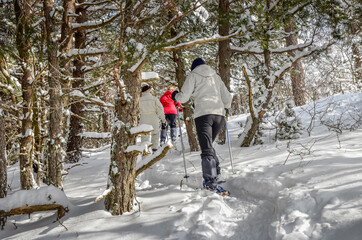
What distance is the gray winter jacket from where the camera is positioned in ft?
12.8

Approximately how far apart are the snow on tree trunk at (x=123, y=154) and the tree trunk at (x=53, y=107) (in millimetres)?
1711

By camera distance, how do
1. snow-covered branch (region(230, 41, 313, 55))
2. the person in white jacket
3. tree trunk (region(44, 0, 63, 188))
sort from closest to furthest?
tree trunk (region(44, 0, 63, 188)) < snow-covered branch (region(230, 41, 313, 55)) < the person in white jacket

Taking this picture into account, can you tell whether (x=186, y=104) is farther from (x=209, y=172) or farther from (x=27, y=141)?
(x=27, y=141)

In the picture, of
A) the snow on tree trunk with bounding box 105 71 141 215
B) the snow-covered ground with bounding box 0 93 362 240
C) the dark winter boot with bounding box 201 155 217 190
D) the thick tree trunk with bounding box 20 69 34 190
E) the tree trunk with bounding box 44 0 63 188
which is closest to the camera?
the snow-covered ground with bounding box 0 93 362 240

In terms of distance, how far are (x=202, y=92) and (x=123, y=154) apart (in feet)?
5.21

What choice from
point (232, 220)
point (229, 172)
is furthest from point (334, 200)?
point (229, 172)

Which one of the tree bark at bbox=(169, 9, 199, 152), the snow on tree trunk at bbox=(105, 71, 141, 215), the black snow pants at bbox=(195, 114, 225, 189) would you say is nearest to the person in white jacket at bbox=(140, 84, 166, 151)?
the tree bark at bbox=(169, 9, 199, 152)

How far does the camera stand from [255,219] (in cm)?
287

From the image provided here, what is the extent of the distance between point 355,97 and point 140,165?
26.6ft

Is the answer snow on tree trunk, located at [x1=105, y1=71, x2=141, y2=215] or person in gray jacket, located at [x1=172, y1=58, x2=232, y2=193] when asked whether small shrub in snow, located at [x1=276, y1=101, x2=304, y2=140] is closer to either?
person in gray jacket, located at [x1=172, y1=58, x2=232, y2=193]

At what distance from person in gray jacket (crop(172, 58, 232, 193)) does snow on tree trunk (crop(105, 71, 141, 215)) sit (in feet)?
3.22

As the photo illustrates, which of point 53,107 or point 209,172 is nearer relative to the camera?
point 209,172

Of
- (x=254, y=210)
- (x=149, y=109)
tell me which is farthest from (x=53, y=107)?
(x=254, y=210)

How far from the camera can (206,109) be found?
3.87 m
